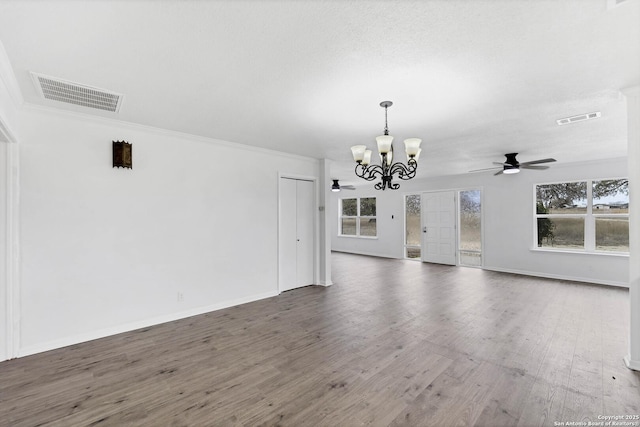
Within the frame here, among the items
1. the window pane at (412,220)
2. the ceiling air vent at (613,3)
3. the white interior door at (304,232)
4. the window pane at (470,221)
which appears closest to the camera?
the ceiling air vent at (613,3)

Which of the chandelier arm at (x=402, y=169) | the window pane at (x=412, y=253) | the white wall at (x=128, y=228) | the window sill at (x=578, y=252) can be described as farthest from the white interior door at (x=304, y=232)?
the window sill at (x=578, y=252)

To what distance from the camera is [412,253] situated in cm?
892

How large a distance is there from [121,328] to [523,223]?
785 centimetres

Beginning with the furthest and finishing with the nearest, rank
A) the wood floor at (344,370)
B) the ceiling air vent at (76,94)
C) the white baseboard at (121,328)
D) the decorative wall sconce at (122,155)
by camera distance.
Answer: the decorative wall sconce at (122,155) < the white baseboard at (121,328) < the ceiling air vent at (76,94) < the wood floor at (344,370)

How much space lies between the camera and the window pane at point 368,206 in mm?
9734

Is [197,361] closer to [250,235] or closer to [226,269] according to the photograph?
[226,269]

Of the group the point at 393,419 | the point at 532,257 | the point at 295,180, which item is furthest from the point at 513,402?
the point at 532,257

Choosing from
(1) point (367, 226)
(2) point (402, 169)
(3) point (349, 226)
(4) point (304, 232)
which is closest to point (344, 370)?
(2) point (402, 169)

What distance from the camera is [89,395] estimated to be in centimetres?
226

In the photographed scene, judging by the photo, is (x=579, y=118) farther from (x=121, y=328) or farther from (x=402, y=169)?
(x=121, y=328)

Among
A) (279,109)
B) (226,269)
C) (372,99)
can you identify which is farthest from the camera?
(226,269)

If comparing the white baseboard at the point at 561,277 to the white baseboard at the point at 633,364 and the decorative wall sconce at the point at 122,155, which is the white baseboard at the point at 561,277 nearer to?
the white baseboard at the point at 633,364

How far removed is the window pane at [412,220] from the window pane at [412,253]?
71mm

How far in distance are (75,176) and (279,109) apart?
92.9 inches
